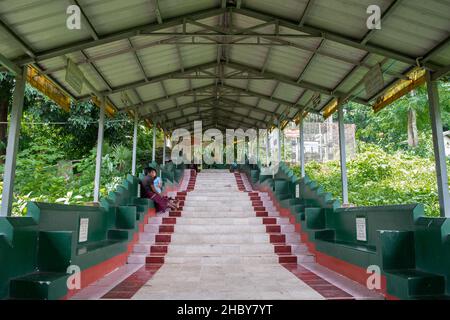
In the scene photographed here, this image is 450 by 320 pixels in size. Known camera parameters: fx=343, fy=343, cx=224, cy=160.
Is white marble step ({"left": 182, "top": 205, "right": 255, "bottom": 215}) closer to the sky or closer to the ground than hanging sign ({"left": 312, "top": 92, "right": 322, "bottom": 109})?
closer to the ground

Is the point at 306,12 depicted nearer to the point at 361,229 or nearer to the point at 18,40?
the point at 361,229

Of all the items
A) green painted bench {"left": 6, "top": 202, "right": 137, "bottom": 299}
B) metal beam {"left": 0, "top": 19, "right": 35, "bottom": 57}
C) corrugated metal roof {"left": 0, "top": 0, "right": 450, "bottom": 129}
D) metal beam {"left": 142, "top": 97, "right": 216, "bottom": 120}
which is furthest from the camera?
metal beam {"left": 142, "top": 97, "right": 216, "bottom": 120}

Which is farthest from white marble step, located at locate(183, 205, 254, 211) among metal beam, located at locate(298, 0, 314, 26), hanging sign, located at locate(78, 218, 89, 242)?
metal beam, located at locate(298, 0, 314, 26)

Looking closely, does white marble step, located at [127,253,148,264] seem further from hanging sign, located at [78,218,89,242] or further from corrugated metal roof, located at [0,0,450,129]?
corrugated metal roof, located at [0,0,450,129]

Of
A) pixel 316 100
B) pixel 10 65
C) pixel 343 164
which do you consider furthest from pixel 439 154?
pixel 10 65

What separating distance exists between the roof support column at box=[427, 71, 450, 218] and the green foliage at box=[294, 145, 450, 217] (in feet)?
8.83

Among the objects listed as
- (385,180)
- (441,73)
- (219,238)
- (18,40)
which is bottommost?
(219,238)

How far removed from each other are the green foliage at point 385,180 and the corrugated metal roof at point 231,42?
2.57m

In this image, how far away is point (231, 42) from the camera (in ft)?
20.8

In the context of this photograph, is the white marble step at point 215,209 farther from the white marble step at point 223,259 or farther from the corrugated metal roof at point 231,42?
the corrugated metal roof at point 231,42

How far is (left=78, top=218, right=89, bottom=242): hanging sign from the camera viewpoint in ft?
14.7

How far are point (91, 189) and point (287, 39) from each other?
642cm

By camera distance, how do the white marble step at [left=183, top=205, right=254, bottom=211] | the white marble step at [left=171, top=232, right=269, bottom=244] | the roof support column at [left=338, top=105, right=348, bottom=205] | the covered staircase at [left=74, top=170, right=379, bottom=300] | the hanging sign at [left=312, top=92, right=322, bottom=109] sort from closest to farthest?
the covered staircase at [left=74, top=170, right=379, bottom=300]
the white marble step at [left=171, top=232, right=269, bottom=244]
the roof support column at [left=338, top=105, right=348, bottom=205]
the white marble step at [left=183, top=205, right=254, bottom=211]
the hanging sign at [left=312, top=92, right=322, bottom=109]

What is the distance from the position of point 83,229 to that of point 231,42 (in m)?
Result: 4.09
